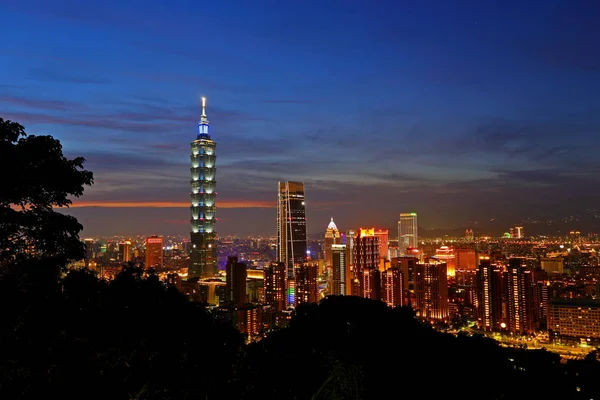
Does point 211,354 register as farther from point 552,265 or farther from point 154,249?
point 154,249

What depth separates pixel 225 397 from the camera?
2.69m

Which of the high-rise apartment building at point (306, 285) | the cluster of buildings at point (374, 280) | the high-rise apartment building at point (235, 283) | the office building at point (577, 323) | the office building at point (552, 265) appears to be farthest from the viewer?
the office building at point (552, 265)

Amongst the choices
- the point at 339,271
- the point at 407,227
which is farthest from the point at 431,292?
the point at 407,227

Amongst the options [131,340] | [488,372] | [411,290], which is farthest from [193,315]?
[411,290]

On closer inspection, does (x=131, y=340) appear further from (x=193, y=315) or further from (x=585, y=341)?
(x=585, y=341)

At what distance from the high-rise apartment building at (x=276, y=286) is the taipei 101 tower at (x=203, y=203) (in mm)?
10524

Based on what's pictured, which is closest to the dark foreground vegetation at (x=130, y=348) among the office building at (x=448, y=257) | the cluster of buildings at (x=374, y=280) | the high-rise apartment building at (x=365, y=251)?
the cluster of buildings at (x=374, y=280)

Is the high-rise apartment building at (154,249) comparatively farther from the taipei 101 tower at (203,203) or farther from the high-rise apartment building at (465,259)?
the high-rise apartment building at (465,259)

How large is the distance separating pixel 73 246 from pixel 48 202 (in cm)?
32

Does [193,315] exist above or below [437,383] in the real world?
above

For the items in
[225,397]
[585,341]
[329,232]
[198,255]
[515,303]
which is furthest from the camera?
[329,232]

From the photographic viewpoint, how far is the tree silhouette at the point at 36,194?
292 centimetres

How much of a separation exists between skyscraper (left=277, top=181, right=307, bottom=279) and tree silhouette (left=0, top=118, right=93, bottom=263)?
126 feet

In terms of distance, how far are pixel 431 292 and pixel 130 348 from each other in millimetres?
22149
